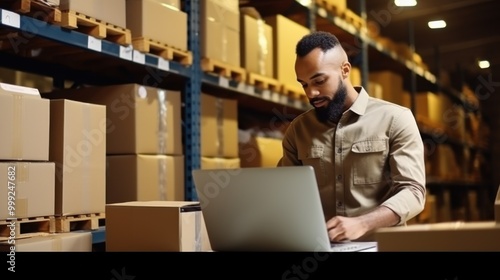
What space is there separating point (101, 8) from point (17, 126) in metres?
1.01

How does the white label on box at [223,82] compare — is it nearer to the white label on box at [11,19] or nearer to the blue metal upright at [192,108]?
the blue metal upright at [192,108]

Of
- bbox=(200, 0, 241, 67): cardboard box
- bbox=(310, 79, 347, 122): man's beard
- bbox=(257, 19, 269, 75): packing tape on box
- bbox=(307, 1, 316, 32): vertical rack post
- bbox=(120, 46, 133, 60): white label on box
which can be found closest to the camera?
bbox=(310, 79, 347, 122): man's beard

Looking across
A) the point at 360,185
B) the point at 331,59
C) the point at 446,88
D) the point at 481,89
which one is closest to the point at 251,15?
the point at 331,59

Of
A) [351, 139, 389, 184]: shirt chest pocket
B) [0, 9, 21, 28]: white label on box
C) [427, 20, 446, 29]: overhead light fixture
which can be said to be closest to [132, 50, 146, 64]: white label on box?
[0, 9, 21, 28]: white label on box

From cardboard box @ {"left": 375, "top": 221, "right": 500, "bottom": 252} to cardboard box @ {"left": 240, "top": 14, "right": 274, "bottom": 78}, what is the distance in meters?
3.59

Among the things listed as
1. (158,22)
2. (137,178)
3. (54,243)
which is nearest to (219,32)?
(158,22)

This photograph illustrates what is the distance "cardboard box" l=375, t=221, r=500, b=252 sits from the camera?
161 centimetres

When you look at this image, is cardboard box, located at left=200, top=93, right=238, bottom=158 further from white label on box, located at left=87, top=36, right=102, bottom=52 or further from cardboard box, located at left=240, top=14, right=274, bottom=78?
white label on box, located at left=87, top=36, right=102, bottom=52

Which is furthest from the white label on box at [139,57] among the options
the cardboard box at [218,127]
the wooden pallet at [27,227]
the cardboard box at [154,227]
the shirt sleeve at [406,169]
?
the shirt sleeve at [406,169]

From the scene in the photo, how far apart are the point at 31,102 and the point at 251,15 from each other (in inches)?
105

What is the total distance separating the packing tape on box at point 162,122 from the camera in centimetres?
411

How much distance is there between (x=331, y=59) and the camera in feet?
10.2

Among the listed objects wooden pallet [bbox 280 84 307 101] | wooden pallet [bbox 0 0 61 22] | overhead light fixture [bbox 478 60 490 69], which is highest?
overhead light fixture [bbox 478 60 490 69]

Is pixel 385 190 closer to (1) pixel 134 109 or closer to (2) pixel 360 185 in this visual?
(2) pixel 360 185
